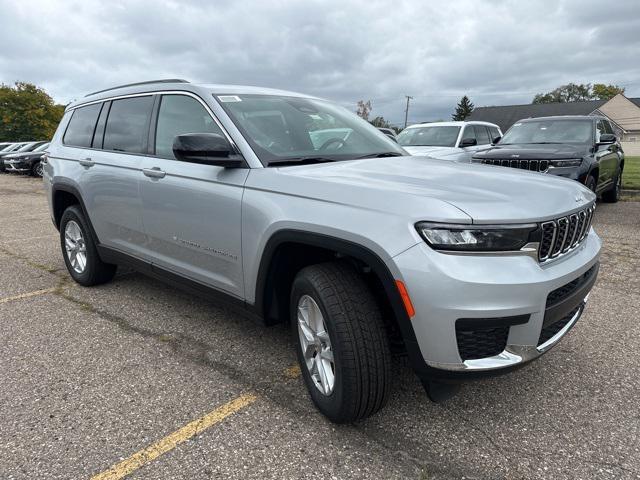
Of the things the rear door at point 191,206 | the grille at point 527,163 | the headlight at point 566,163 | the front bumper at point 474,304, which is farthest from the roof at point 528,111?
the front bumper at point 474,304

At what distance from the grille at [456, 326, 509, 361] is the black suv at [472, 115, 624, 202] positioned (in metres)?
6.11

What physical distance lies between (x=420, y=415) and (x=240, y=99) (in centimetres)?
228

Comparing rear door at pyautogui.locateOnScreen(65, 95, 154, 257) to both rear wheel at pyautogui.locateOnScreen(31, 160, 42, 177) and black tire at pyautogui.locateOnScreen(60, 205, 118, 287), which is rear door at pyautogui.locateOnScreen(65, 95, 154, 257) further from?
rear wheel at pyautogui.locateOnScreen(31, 160, 42, 177)

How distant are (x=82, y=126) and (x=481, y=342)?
14.1 feet

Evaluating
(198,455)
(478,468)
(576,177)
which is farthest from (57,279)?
(576,177)

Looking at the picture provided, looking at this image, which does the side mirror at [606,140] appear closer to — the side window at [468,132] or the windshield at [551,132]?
the windshield at [551,132]

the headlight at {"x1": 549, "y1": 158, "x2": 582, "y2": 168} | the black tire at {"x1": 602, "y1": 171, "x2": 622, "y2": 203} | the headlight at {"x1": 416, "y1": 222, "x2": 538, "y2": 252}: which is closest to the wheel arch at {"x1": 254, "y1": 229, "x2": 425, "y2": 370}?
the headlight at {"x1": 416, "y1": 222, "x2": 538, "y2": 252}

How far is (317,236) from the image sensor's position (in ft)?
8.04

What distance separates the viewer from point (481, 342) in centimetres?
213

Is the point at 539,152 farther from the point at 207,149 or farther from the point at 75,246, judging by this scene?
the point at 75,246

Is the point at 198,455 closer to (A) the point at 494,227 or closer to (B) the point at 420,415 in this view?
(B) the point at 420,415

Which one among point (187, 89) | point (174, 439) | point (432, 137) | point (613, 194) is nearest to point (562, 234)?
point (174, 439)

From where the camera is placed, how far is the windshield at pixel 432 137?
978 centimetres

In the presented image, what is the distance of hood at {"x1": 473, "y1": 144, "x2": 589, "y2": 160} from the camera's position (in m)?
7.61
